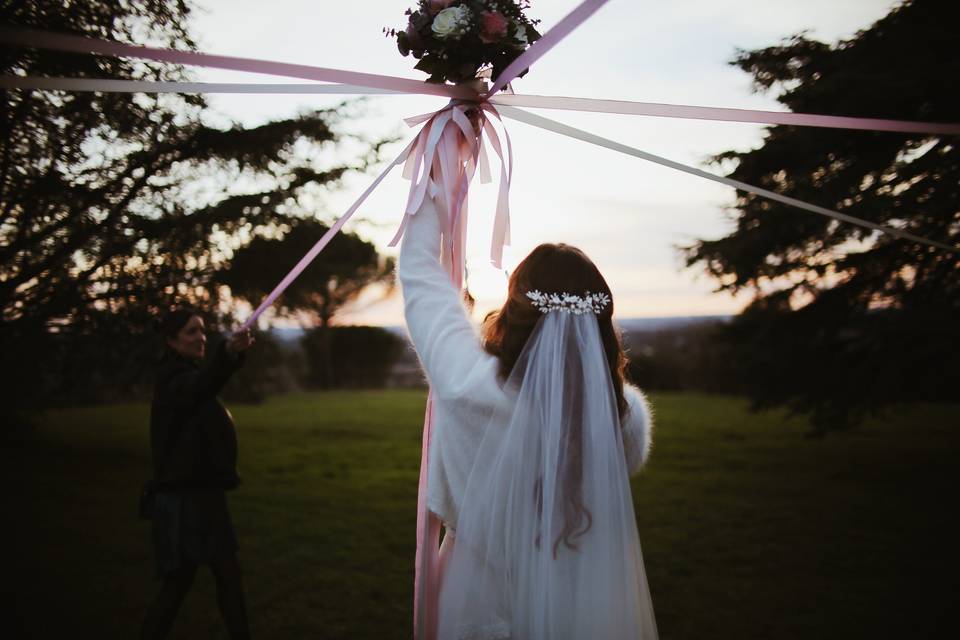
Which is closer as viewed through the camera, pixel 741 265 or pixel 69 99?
pixel 69 99

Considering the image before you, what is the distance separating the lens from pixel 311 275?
30.6 ft

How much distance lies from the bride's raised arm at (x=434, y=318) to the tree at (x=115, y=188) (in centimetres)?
429

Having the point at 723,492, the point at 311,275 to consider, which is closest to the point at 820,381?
the point at 723,492

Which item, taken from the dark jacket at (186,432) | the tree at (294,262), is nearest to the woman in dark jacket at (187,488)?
the dark jacket at (186,432)

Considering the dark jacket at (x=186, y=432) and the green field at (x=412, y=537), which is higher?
the dark jacket at (x=186, y=432)

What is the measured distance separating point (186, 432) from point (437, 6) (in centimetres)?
267

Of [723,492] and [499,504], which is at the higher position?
[499,504]

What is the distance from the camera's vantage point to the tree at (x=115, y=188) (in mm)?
5551

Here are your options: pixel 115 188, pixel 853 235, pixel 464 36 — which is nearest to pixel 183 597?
pixel 464 36

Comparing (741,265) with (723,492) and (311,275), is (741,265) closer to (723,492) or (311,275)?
(723,492)

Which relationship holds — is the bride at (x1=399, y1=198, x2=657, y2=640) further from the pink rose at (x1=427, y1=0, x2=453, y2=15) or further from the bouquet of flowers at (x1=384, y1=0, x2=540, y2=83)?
the pink rose at (x1=427, y1=0, x2=453, y2=15)

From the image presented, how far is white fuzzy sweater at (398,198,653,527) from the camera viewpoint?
185 centimetres

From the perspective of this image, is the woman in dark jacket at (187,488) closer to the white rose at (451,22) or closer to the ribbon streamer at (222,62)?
the ribbon streamer at (222,62)

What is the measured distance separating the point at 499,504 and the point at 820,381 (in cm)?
786
